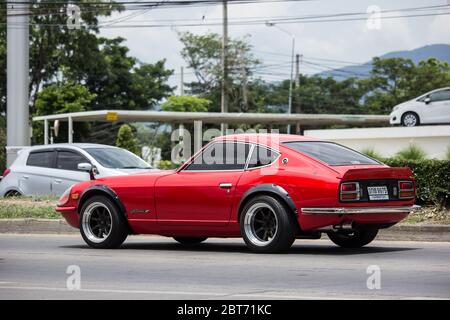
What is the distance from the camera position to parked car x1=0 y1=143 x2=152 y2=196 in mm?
19891

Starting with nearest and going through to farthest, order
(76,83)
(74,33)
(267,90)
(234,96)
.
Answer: (74,33) < (76,83) < (234,96) < (267,90)

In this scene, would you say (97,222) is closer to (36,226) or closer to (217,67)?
(36,226)

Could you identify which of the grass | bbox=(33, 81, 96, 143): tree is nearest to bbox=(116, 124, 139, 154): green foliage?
bbox=(33, 81, 96, 143): tree

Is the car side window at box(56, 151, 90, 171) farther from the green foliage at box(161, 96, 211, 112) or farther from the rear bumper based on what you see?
the green foliage at box(161, 96, 211, 112)

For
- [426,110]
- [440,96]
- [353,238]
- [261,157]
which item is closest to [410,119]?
[426,110]

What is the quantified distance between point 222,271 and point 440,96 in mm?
24134

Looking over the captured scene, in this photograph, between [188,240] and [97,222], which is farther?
[188,240]

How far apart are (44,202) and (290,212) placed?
837 cm

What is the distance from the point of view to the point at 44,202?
61.5 feet

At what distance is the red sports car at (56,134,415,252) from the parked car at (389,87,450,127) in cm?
2099

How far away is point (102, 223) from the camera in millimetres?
13430

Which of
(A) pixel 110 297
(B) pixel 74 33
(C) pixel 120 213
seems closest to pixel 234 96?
(B) pixel 74 33

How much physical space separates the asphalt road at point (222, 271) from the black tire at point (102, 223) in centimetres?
18

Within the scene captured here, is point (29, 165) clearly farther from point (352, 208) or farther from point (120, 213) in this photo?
point (352, 208)
